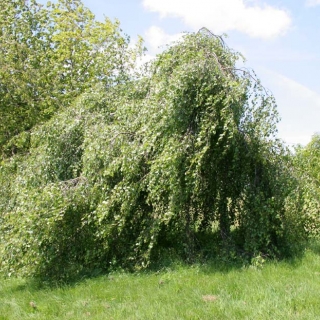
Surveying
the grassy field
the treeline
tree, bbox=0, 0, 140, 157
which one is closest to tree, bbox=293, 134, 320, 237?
the treeline

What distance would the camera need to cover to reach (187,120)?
609 cm

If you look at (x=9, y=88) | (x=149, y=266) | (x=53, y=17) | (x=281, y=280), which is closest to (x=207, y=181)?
(x=149, y=266)

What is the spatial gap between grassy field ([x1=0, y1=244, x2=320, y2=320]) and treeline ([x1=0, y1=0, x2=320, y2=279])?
39 centimetres

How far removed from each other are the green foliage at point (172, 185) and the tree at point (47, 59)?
5.62 metres

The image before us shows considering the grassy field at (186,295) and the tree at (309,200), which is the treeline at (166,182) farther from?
the grassy field at (186,295)

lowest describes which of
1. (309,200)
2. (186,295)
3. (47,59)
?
(186,295)

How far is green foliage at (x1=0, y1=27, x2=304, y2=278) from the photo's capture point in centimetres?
595

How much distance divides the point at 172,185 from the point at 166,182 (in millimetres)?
129

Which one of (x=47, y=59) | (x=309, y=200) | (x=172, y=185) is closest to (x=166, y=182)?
(x=172, y=185)

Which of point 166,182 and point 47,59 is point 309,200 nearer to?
point 166,182

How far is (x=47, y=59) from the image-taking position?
532 inches

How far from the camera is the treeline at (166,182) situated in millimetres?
5973

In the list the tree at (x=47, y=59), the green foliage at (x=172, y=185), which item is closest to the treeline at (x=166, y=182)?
the green foliage at (x=172, y=185)

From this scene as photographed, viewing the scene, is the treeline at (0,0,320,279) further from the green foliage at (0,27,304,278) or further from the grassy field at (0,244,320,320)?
the grassy field at (0,244,320,320)
